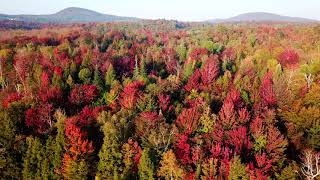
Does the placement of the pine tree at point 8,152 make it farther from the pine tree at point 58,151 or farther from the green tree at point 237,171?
the green tree at point 237,171

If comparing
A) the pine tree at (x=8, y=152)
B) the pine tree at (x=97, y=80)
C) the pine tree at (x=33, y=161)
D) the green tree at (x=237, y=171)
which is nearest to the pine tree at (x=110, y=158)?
the pine tree at (x=33, y=161)

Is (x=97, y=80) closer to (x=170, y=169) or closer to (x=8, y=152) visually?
(x=8, y=152)

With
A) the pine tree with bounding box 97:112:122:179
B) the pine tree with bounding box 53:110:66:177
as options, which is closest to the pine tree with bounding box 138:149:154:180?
the pine tree with bounding box 97:112:122:179

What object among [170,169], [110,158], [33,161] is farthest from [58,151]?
[170,169]

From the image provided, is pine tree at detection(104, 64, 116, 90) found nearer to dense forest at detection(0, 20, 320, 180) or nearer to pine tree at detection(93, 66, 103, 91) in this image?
dense forest at detection(0, 20, 320, 180)

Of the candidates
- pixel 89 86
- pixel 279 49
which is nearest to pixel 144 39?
pixel 279 49

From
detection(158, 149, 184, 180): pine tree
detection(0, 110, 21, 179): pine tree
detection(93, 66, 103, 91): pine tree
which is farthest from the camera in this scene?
detection(93, 66, 103, 91): pine tree

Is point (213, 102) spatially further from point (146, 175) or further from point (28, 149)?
point (28, 149)
